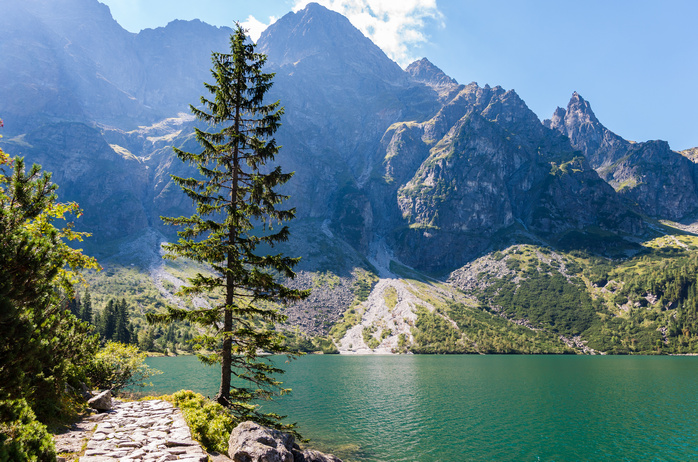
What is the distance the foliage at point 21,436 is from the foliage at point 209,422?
23.0ft

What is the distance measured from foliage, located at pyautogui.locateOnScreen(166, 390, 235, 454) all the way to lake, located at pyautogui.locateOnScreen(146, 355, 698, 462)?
18.7 metres

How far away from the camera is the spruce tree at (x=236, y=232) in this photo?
1794 centimetres

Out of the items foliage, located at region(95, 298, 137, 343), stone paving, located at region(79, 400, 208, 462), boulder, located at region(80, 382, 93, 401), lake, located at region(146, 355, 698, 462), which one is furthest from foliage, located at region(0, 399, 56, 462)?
foliage, located at region(95, 298, 137, 343)

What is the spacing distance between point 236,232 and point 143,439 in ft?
34.0

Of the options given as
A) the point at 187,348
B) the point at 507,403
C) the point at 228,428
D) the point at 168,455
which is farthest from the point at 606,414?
the point at 187,348

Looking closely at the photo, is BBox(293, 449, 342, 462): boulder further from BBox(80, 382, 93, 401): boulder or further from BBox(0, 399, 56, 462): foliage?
BBox(80, 382, 93, 401): boulder

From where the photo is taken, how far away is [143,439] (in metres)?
14.2

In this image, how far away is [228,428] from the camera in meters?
17.1

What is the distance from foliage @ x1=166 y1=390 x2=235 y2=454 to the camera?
15.4m

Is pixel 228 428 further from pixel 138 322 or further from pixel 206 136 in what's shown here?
pixel 138 322

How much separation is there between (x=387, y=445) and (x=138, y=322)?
20584cm

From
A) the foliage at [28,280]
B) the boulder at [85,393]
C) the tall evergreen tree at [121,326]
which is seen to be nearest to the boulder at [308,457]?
the foliage at [28,280]

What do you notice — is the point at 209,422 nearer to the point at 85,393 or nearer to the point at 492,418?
the point at 85,393

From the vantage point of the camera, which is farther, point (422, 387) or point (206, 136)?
point (422, 387)
